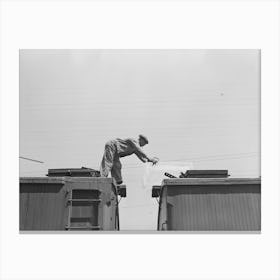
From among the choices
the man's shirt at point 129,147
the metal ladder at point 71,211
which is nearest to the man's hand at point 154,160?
the man's shirt at point 129,147

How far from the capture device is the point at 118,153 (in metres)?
8.04

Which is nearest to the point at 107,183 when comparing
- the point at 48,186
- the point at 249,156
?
the point at 48,186

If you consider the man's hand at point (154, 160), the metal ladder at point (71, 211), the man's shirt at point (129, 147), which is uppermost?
the man's shirt at point (129, 147)

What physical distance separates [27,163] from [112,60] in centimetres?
184

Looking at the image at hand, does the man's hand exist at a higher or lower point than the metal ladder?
higher

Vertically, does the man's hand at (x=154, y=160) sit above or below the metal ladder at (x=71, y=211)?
above

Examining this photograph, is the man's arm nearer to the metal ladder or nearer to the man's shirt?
the man's shirt

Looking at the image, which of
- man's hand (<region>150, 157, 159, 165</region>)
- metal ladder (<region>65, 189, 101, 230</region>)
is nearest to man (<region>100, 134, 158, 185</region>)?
man's hand (<region>150, 157, 159, 165</region>)

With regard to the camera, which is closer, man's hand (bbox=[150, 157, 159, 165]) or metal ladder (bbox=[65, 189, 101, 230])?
metal ladder (bbox=[65, 189, 101, 230])

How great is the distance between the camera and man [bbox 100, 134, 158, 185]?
793 cm

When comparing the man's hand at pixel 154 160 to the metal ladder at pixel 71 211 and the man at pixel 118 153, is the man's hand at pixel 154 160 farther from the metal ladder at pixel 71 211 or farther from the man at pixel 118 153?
the metal ladder at pixel 71 211

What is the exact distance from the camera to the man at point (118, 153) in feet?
26.0

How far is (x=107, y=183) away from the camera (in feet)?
25.0
